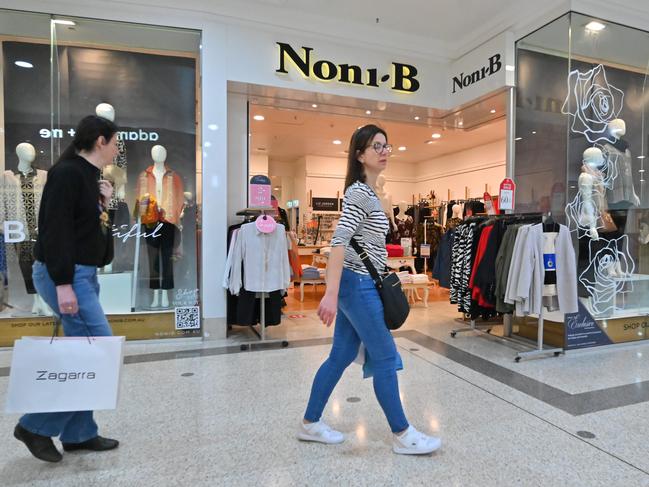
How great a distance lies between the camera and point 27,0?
3.99m

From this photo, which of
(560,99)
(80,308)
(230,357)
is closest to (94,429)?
(80,308)

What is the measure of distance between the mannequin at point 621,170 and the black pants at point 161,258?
466cm

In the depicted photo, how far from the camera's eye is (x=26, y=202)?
430 cm

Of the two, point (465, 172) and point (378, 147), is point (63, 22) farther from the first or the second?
point (465, 172)

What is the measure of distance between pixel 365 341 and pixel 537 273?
242 centimetres

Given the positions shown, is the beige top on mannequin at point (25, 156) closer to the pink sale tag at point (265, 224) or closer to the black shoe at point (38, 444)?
the pink sale tag at point (265, 224)

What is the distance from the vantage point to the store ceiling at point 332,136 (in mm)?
7824

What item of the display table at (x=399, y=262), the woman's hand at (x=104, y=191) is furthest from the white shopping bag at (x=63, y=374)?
the display table at (x=399, y=262)

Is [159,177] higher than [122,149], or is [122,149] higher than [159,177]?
[122,149]

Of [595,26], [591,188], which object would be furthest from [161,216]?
[595,26]

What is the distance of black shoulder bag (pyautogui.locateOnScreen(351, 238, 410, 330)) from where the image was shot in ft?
6.19

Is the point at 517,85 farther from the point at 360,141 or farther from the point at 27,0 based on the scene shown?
the point at 27,0

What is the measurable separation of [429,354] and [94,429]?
274 centimetres

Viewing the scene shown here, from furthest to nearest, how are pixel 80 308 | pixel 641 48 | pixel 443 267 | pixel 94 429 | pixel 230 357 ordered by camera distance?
pixel 443 267
pixel 641 48
pixel 230 357
pixel 94 429
pixel 80 308
